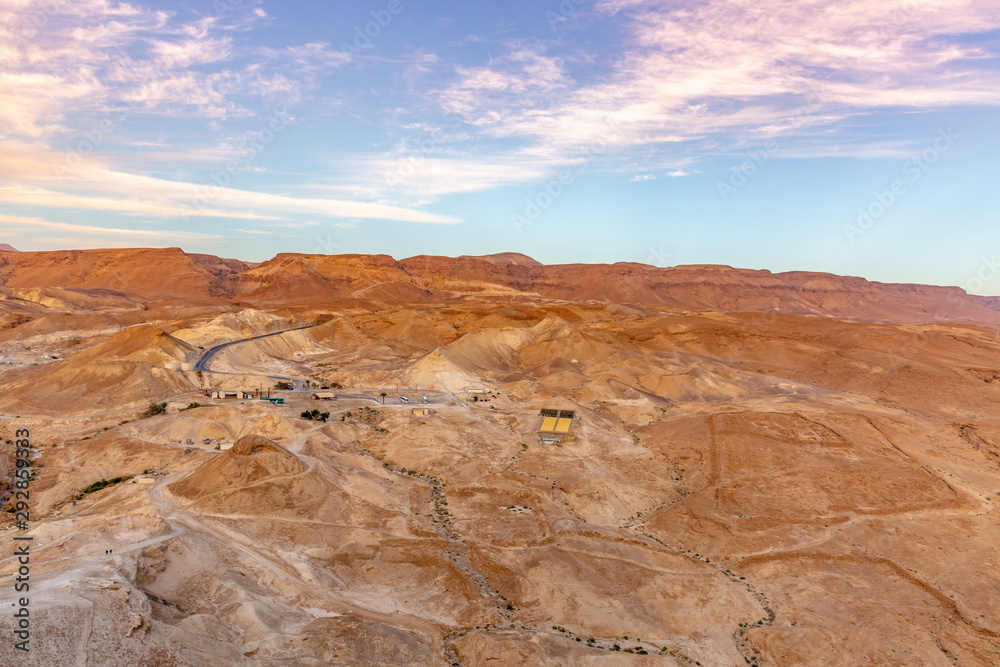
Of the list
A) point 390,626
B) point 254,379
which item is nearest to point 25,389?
point 254,379

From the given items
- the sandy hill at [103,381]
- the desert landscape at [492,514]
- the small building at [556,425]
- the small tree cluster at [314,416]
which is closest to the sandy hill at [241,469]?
the desert landscape at [492,514]

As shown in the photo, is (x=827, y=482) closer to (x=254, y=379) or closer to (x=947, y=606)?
(x=947, y=606)

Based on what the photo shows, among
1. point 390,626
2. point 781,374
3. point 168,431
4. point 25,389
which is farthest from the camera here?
point 781,374

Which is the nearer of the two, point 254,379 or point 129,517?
point 129,517

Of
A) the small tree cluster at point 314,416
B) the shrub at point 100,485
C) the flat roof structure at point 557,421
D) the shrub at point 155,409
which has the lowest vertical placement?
the shrub at point 100,485

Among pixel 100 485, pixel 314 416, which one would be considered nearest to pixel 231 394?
pixel 314 416

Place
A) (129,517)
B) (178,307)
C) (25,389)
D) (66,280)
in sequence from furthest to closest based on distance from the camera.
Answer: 1. (66,280)
2. (178,307)
3. (25,389)
4. (129,517)

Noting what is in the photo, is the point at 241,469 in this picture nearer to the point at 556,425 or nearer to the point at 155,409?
the point at 155,409

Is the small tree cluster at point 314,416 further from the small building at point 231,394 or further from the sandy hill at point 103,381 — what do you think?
the sandy hill at point 103,381
